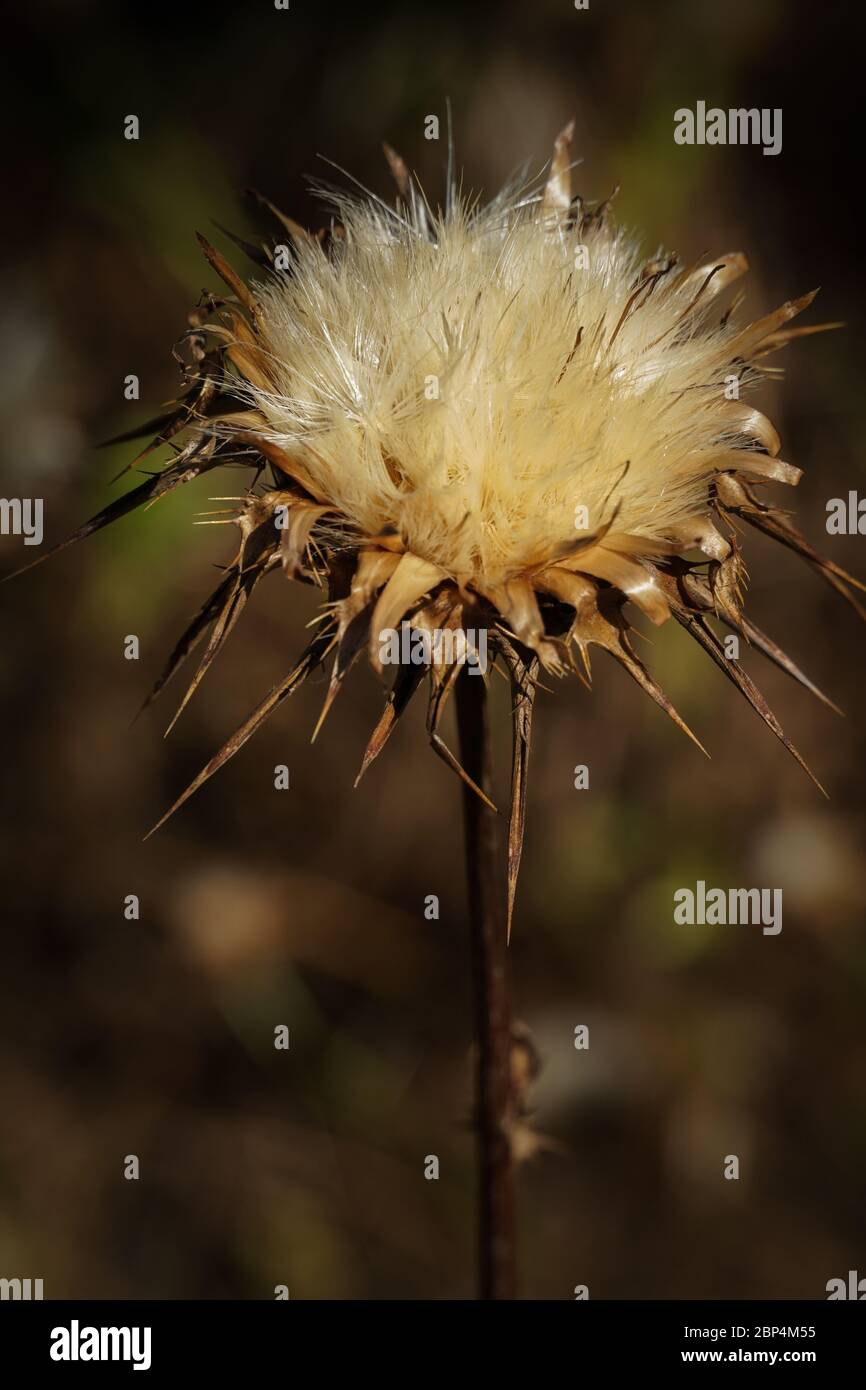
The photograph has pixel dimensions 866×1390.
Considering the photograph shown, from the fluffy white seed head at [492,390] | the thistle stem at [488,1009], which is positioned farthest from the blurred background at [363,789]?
the fluffy white seed head at [492,390]

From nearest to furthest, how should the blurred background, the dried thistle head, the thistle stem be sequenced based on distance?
the dried thistle head < the thistle stem < the blurred background

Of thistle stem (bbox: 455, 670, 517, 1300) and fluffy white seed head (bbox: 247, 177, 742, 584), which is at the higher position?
fluffy white seed head (bbox: 247, 177, 742, 584)

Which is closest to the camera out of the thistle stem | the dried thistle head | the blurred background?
the dried thistle head

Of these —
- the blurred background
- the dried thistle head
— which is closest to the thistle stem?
the dried thistle head

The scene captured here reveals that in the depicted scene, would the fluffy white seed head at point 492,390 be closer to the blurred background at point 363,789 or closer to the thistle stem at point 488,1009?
the thistle stem at point 488,1009

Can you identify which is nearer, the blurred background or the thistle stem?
the thistle stem

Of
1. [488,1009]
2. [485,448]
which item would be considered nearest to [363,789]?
[488,1009]

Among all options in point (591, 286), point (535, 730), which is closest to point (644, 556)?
point (591, 286)

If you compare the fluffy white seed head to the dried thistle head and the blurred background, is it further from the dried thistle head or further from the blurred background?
the blurred background
